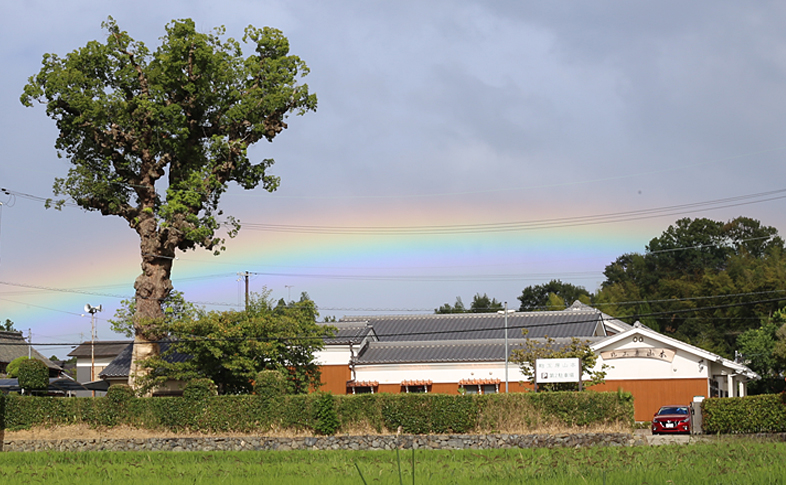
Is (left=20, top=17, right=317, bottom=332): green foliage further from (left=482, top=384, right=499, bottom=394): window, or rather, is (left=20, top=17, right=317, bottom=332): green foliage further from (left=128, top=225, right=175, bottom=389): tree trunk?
(left=482, top=384, right=499, bottom=394): window

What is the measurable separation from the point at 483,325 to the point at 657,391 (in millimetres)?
14411

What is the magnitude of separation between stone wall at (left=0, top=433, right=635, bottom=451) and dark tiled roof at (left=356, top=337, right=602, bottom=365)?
16298mm

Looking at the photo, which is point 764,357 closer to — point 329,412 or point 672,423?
point 672,423

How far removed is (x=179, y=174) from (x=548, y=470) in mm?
30902

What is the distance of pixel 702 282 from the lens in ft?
270

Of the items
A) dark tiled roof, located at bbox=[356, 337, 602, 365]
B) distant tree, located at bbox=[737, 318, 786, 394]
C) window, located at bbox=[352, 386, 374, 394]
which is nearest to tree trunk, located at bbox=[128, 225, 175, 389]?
window, located at bbox=[352, 386, 374, 394]

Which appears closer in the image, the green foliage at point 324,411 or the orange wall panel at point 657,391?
the green foliage at point 324,411

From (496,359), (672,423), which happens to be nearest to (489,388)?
(496,359)

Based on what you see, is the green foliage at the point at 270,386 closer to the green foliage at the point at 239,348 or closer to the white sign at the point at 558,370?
the green foliage at the point at 239,348

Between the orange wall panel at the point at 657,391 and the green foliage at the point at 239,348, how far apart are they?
1605 centimetres

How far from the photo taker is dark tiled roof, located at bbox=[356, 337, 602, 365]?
44.1 meters

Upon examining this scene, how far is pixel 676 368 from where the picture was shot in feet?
132

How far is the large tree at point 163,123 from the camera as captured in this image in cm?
3725

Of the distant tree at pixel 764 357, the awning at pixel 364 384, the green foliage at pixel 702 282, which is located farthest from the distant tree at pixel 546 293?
the awning at pixel 364 384
